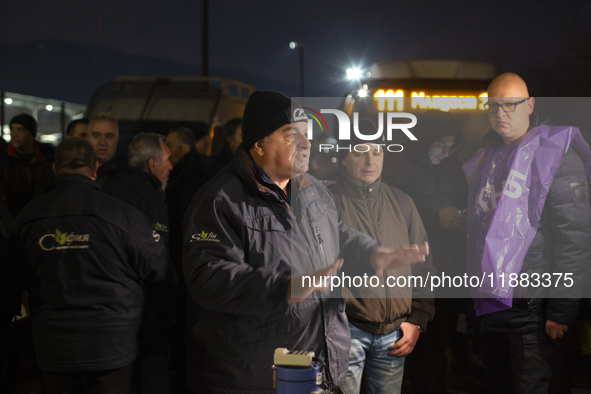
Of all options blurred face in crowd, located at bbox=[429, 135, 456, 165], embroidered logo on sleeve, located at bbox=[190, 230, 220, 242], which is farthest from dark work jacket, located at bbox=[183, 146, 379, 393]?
blurred face in crowd, located at bbox=[429, 135, 456, 165]

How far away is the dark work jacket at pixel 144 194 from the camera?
3229 mm

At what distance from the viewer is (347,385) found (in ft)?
8.92

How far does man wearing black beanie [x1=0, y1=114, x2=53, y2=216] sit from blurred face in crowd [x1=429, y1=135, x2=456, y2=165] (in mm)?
3354

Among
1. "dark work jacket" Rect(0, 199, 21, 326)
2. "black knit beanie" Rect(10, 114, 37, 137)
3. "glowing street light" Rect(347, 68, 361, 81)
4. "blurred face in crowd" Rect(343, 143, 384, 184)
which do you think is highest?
"glowing street light" Rect(347, 68, 361, 81)

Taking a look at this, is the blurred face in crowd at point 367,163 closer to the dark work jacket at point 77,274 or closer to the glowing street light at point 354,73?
the dark work jacket at point 77,274

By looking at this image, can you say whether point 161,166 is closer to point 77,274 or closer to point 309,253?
point 77,274

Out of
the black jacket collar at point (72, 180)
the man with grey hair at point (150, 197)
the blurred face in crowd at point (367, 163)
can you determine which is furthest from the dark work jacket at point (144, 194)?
the blurred face in crowd at point (367, 163)

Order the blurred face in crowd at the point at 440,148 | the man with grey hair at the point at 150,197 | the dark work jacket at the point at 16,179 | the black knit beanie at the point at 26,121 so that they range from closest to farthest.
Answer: the blurred face in crowd at the point at 440,148, the man with grey hair at the point at 150,197, the dark work jacket at the point at 16,179, the black knit beanie at the point at 26,121

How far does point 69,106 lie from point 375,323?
13386 mm

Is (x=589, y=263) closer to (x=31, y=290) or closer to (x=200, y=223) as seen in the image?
(x=200, y=223)

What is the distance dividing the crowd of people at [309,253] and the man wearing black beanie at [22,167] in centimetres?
162

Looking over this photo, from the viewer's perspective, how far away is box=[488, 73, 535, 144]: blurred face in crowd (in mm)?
2801

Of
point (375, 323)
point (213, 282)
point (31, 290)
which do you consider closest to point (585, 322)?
point (375, 323)

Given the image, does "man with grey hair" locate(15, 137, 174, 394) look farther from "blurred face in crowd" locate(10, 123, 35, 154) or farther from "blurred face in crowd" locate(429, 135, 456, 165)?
"blurred face in crowd" locate(10, 123, 35, 154)
